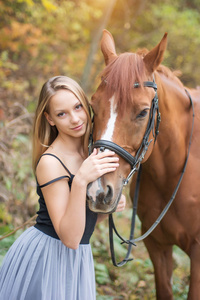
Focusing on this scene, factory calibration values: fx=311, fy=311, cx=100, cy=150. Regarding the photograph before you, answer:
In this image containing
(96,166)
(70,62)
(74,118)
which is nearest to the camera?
(96,166)

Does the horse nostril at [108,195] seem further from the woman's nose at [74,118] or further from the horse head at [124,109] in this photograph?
the woman's nose at [74,118]

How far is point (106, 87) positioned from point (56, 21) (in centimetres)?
785

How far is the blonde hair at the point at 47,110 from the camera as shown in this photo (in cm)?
193

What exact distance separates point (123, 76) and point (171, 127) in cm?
63

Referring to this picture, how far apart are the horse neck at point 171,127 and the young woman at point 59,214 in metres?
0.56

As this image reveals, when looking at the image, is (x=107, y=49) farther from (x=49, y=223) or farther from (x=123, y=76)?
(x=49, y=223)

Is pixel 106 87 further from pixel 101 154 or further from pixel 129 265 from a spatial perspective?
pixel 129 265

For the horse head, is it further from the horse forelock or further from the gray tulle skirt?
the gray tulle skirt

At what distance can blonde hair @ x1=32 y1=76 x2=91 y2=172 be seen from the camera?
75.9 inches

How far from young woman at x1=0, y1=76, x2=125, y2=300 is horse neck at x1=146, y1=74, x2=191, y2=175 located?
0.56 meters

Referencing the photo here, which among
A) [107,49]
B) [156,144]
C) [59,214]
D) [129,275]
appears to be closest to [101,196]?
[59,214]

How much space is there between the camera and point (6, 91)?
696cm

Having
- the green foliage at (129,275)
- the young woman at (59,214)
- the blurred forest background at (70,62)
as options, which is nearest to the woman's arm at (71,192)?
the young woman at (59,214)

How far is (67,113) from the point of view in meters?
1.93
